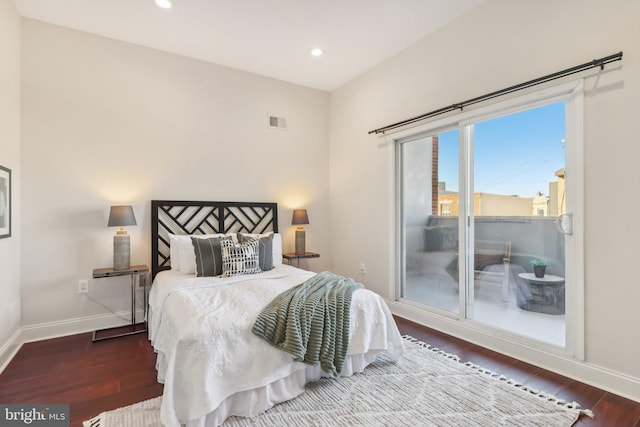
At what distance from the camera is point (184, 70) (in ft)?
12.0

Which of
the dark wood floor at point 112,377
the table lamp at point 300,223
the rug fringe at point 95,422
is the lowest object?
the dark wood floor at point 112,377

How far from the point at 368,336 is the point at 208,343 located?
111 centimetres

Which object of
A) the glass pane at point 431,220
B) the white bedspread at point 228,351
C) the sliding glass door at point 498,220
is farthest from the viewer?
the glass pane at point 431,220

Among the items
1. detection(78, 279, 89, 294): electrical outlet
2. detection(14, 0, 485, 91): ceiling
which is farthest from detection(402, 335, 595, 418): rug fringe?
detection(78, 279, 89, 294): electrical outlet

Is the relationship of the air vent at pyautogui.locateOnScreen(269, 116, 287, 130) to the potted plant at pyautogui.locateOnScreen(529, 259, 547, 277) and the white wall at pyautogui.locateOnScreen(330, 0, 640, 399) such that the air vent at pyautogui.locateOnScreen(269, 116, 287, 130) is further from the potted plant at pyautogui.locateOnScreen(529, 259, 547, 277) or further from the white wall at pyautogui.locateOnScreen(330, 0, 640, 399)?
the potted plant at pyautogui.locateOnScreen(529, 259, 547, 277)

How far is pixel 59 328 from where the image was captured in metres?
3.06

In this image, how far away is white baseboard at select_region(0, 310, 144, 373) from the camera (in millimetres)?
2689

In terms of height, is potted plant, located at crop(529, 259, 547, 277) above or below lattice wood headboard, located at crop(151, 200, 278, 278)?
below

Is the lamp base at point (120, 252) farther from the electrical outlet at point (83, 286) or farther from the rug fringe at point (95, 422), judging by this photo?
the rug fringe at point (95, 422)

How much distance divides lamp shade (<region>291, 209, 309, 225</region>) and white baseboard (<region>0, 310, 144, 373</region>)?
2.00m

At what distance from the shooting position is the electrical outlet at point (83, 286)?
3.16 m

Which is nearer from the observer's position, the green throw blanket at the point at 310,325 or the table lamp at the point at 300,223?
the green throw blanket at the point at 310,325

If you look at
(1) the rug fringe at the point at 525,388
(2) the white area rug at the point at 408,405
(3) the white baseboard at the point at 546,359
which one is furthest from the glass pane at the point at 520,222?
(2) the white area rug at the point at 408,405

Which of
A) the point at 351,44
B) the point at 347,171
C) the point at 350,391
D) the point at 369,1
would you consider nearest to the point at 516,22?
the point at 369,1
